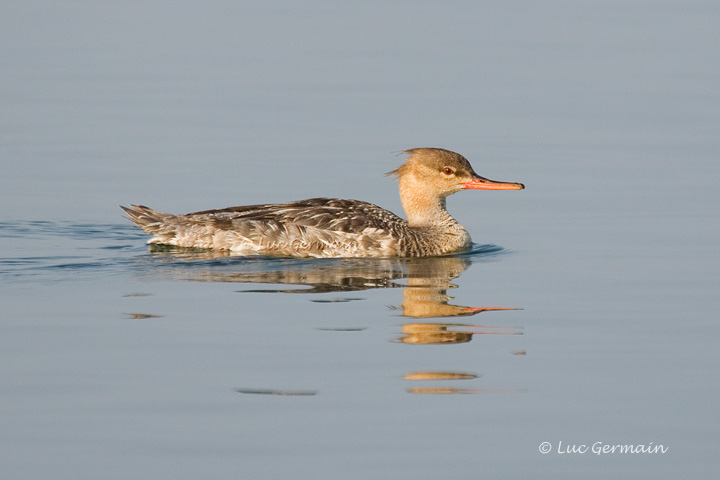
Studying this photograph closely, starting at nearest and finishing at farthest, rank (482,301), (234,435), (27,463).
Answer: (27,463) → (234,435) → (482,301)

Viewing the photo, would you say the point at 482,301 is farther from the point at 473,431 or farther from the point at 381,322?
the point at 473,431

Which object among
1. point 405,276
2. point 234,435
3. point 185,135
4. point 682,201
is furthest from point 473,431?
point 185,135

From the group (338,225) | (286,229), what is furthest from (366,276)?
(286,229)

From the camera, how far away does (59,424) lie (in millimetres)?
8578

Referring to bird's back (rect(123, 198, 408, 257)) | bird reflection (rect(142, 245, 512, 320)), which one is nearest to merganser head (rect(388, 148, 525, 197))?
bird's back (rect(123, 198, 408, 257))

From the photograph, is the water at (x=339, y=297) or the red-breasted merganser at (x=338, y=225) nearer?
the water at (x=339, y=297)

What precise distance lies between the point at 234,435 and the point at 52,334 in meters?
2.95

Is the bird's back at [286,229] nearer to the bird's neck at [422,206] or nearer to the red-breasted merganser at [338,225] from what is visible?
the red-breasted merganser at [338,225]

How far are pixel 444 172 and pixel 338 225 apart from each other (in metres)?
1.50

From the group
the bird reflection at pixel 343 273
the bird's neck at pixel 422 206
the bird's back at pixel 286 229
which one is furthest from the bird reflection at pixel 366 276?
the bird's neck at pixel 422 206

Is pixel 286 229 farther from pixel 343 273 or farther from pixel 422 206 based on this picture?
pixel 422 206

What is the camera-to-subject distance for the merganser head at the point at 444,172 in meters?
15.4

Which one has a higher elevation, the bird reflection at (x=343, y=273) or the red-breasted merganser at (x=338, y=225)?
the red-breasted merganser at (x=338, y=225)

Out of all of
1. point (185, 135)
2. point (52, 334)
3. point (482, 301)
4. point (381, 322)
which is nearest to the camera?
point (52, 334)
